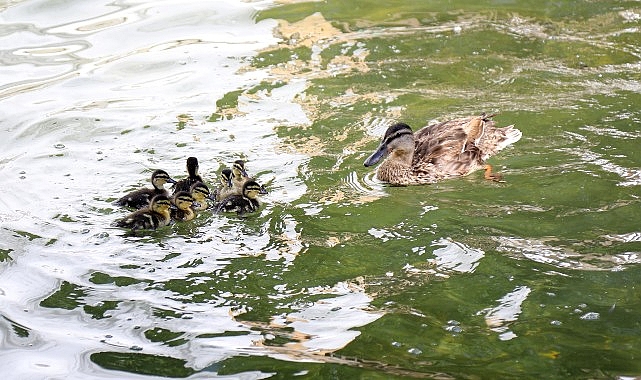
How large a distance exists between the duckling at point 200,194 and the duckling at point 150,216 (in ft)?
0.79

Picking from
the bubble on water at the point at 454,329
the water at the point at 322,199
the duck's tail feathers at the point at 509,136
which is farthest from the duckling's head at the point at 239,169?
the bubble on water at the point at 454,329

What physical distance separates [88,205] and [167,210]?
30.6 inches

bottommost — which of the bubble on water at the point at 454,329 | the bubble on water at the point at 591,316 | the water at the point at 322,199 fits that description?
the bubble on water at the point at 591,316

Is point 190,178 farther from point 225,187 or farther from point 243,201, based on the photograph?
point 243,201

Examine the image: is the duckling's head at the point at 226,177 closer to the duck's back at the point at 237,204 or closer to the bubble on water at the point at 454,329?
the duck's back at the point at 237,204

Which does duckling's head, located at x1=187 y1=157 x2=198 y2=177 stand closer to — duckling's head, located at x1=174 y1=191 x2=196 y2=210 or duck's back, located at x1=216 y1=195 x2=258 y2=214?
duckling's head, located at x1=174 y1=191 x2=196 y2=210

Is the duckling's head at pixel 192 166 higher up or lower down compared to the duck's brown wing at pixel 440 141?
higher up

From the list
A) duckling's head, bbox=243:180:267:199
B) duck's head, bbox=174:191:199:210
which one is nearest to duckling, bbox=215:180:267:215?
duckling's head, bbox=243:180:267:199

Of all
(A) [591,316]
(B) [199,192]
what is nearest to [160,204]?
(B) [199,192]

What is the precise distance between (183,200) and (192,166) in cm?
45

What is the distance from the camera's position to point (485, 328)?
5582 mm

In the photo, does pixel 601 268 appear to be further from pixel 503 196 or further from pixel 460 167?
pixel 460 167

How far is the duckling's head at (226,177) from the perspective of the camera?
7.45 m

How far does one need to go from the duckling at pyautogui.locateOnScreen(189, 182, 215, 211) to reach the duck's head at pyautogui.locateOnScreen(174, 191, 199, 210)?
0.04m
